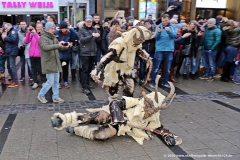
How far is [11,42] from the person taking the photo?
7070 mm

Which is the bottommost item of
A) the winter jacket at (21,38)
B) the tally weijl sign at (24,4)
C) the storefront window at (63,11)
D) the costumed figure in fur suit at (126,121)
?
the costumed figure in fur suit at (126,121)

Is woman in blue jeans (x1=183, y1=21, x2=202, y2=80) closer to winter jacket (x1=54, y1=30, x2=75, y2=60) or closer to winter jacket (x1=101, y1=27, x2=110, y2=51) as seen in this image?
winter jacket (x1=101, y1=27, x2=110, y2=51)

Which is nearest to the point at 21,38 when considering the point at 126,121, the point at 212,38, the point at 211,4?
the point at 126,121

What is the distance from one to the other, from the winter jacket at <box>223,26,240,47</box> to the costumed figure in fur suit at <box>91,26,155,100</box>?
463cm

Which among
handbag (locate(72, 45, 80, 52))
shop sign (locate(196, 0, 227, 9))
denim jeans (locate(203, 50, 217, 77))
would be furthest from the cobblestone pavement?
shop sign (locate(196, 0, 227, 9))

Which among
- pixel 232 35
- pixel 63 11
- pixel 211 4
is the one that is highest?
pixel 211 4

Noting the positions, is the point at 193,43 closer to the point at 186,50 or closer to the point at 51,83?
the point at 186,50

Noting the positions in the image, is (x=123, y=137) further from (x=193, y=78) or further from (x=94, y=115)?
(x=193, y=78)

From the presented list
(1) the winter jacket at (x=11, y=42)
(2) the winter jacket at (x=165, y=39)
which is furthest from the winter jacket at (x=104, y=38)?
(1) the winter jacket at (x=11, y=42)

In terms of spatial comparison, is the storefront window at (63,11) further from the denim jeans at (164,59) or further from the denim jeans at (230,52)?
the denim jeans at (230,52)

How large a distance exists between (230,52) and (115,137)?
17.9 ft

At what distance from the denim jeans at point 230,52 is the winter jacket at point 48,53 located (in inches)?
205

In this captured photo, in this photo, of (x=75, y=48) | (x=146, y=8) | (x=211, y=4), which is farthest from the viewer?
(x=211, y=4)

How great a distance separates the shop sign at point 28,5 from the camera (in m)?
13.6
